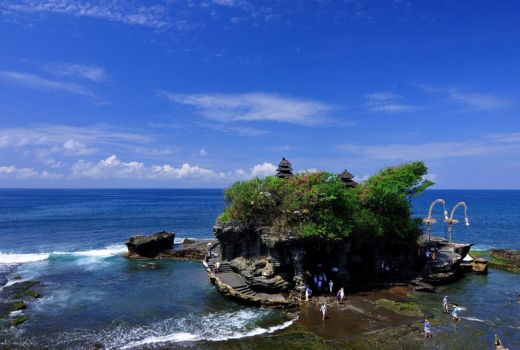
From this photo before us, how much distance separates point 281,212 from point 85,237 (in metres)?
46.4

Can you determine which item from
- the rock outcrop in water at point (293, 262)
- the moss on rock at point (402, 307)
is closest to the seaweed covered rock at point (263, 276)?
the rock outcrop in water at point (293, 262)

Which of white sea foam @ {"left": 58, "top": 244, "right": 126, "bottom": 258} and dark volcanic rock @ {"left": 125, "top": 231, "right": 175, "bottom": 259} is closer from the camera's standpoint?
dark volcanic rock @ {"left": 125, "top": 231, "right": 175, "bottom": 259}

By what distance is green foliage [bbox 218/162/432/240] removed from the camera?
32.1 meters

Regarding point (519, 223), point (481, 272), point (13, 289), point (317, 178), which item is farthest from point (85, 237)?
point (519, 223)

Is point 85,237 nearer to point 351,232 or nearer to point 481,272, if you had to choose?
point 351,232

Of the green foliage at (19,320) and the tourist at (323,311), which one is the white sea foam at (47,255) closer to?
the green foliage at (19,320)

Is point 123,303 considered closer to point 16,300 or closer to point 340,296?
point 16,300

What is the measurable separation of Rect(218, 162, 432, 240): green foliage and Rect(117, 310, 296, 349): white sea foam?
785 centimetres

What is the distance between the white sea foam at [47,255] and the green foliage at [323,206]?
25179 mm

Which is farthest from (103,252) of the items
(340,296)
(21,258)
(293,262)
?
(340,296)

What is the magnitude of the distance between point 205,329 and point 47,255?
118ft

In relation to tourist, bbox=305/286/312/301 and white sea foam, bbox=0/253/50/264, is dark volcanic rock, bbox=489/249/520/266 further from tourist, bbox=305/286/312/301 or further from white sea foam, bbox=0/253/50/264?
white sea foam, bbox=0/253/50/264

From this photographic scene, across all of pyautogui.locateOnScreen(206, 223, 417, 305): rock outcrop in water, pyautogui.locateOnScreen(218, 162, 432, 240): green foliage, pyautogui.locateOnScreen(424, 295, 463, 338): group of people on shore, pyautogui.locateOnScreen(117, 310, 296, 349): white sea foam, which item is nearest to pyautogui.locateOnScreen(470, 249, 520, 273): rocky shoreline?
pyautogui.locateOnScreen(206, 223, 417, 305): rock outcrop in water

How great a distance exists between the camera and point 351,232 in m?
33.3
